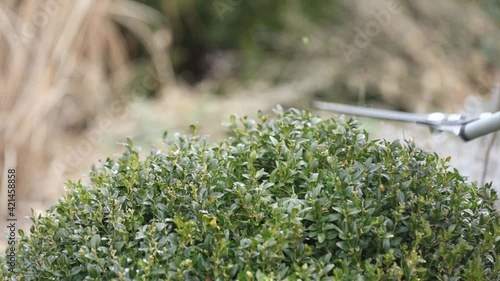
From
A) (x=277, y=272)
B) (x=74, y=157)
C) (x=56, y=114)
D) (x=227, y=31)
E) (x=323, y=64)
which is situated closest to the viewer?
(x=277, y=272)

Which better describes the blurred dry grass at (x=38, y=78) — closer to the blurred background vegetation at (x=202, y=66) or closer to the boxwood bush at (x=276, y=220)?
the blurred background vegetation at (x=202, y=66)

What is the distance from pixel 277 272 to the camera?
1.59 meters

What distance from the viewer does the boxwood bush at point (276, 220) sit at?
1.63m

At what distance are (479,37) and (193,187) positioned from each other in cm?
569

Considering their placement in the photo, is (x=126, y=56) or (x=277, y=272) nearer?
(x=277, y=272)

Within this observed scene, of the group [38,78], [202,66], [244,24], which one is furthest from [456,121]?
[202,66]

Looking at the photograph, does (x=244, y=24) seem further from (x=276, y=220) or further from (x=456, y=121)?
(x=276, y=220)

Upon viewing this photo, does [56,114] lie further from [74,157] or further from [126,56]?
[126,56]

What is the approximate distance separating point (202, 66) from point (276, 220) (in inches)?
269

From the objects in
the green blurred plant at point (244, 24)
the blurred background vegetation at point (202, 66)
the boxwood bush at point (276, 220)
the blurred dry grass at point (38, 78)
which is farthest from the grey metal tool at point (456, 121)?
the green blurred plant at point (244, 24)

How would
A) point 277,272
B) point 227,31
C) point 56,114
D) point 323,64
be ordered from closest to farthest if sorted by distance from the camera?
point 277,272, point 56,114, point 323,64, point 227,31

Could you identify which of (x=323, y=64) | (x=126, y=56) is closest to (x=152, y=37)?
(x=126, y=56)

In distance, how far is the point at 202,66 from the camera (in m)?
8.38

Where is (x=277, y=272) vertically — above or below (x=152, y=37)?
below
